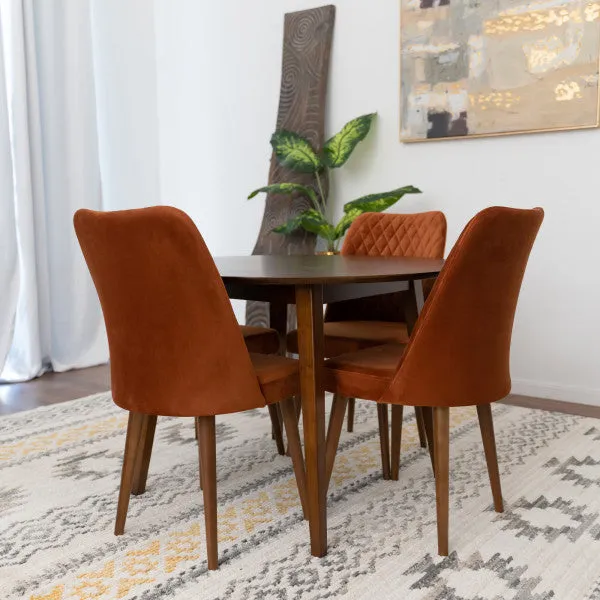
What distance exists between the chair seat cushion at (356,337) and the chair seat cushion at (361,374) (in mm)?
455

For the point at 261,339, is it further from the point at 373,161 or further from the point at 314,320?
the point at 373,161

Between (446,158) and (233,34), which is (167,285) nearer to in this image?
(446,158)

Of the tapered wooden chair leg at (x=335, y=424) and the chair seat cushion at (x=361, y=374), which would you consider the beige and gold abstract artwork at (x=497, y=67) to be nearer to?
the chair seat cushion at (x=361, y=374)

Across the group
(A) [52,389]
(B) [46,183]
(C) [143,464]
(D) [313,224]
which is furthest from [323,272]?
(B) [46,183]

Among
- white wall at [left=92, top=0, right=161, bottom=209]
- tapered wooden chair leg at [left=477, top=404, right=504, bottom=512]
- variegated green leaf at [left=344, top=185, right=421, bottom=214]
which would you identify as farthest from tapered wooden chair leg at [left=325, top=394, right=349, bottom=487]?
white wall at [left=92, top=0, right=161, bottom=209]

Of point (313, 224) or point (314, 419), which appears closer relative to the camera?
point (314, 419)

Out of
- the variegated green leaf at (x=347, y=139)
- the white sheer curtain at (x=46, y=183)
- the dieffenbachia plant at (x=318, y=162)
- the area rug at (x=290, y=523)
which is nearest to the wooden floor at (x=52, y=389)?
the white sheer curtain at (x=46, y=183)

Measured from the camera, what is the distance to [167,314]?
154 cm

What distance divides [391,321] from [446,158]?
3.84 feet

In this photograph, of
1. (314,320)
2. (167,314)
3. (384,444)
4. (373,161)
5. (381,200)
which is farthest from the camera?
(373,161)

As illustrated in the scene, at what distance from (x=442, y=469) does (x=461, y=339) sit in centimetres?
33

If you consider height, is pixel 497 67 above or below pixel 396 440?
above

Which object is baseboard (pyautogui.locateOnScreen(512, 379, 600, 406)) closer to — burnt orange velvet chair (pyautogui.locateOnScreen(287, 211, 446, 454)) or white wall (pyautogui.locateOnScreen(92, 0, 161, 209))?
burnt orange velvet chair (pyautogui.locateOnScreen(287, 211, 446, 454))

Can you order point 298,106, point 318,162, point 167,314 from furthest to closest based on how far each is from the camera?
point 298,106
point 318,162
point 167,314
